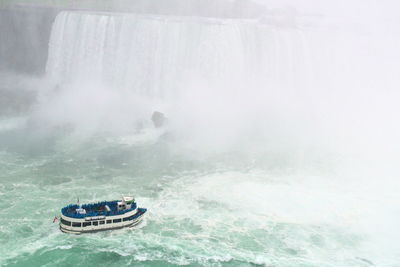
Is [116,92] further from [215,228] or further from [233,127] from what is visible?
[215,228]

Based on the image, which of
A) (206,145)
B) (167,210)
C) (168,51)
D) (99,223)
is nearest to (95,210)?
(99,223)

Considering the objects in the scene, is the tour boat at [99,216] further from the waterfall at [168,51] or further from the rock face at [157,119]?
the waterfall at [168,51]

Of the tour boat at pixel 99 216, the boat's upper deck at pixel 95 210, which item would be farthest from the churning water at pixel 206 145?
the boat's upper deck at pixel 95 210

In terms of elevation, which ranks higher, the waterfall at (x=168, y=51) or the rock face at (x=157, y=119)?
the waterfall at (x=168, y=51)

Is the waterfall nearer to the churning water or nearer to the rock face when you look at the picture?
the churning water

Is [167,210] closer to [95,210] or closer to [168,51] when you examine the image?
[95,210]

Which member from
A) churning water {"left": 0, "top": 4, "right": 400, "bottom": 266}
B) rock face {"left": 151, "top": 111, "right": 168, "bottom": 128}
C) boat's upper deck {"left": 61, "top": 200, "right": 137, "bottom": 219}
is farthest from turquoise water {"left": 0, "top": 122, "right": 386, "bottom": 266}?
rock face {"left": 151, "top": 111, "right": 168, "bottom": 128}
